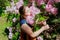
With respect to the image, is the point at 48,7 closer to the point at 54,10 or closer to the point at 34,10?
the point at 54,10

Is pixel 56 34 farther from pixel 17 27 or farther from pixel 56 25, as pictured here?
pixel 17 27

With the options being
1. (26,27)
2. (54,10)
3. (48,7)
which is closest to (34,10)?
(48,7)

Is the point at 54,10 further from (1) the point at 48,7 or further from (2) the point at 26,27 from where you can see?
(2) the point at 26,27

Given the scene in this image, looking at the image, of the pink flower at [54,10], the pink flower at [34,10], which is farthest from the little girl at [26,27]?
the pink flower at [34,10]

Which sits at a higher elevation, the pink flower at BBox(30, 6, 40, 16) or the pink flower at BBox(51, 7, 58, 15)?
the pink flower at BBox(51, 7, 58, 15)

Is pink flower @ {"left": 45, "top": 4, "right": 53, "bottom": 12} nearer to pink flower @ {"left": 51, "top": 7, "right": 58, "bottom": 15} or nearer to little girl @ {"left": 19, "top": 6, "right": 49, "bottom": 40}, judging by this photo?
pink flower @ {"left": 51, "top": 7, "right": 58, "bottom": 15}

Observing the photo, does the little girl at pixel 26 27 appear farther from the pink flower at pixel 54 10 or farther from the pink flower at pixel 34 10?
the pink flower at pixel 34 10

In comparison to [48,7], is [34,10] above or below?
below

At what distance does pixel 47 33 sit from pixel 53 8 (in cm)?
58

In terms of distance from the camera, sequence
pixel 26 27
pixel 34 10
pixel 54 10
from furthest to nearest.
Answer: pixel 34 10 → pixel 54 10 → pixel 26 27

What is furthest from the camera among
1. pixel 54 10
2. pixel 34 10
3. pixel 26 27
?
pixel 34 10

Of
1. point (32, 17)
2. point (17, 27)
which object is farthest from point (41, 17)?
point (17, 27)

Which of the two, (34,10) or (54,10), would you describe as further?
(34,10)

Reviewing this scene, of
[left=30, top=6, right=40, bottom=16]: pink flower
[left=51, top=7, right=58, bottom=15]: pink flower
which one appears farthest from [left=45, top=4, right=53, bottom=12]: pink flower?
[left=30, top=6, right=40, bottom=16]: pink flower
